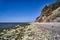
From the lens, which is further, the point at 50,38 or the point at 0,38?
the point at 0,38

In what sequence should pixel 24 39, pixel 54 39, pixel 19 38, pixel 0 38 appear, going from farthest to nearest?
pixel 0 38
pixel 19 38
pixel 24 39
pixel 54 39

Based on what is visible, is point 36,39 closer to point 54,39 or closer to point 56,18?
point 54,39

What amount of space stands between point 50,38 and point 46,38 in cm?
56

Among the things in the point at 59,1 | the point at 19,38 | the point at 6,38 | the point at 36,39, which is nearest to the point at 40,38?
the point at 36,39

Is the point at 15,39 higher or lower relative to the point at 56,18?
lower

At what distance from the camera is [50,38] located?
2122cm

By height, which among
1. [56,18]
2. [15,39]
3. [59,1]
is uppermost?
[59,1]

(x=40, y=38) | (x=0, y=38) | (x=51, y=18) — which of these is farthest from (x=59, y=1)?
(x=40, y=38)

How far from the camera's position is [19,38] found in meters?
25.3

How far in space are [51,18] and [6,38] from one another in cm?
2333

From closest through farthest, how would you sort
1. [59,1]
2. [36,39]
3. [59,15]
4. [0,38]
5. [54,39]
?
[54,39] < [36,39] < [0,38] < [59,15] < [59,1]

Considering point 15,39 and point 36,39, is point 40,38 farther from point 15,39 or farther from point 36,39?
point 15,39

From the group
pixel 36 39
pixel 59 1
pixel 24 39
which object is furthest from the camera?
pixel 59 1

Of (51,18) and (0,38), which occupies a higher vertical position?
(51,18)
